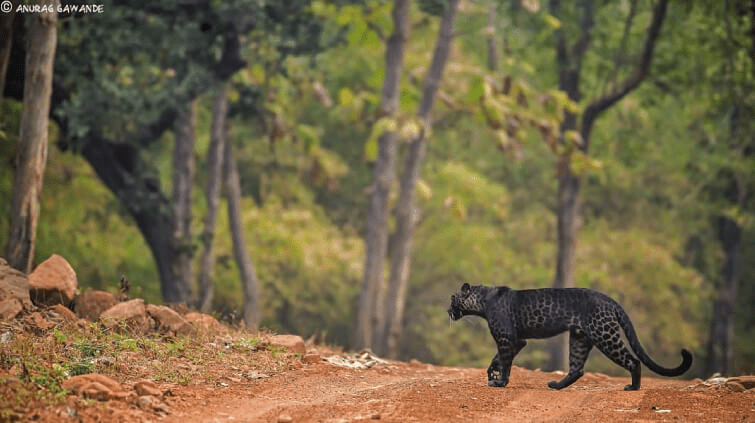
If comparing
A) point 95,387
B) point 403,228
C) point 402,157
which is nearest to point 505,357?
point 95,387

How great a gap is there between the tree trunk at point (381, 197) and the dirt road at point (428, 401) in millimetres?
10443

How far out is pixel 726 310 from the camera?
98.6ft

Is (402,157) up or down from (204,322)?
up

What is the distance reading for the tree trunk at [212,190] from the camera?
21.7m

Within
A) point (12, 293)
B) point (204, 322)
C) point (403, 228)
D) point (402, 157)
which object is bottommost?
point (204, 322)

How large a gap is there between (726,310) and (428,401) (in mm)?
23231

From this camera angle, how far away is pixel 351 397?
9516 mm

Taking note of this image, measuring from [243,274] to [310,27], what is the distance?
6389mm

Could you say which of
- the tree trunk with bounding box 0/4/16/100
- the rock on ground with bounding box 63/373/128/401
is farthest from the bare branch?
the rock on ground with bounding box 63/373/128/401

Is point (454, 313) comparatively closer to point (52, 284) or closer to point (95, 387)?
point (95, 387)

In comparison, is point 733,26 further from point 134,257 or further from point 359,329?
point 134,257

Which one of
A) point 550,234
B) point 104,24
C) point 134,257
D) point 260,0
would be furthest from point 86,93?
point 550,234

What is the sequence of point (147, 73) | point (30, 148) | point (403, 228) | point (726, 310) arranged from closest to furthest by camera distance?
point (30, 148) → point (147, 73) → point (403, 228) → point (726, 310)

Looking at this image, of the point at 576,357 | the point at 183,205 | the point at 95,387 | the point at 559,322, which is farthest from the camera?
the point at 183,205
